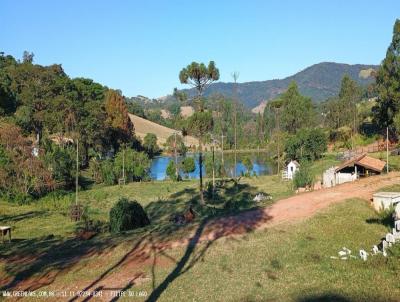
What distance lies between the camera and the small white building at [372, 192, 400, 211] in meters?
25.1

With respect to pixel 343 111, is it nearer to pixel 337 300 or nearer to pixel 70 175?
pixel 70 175

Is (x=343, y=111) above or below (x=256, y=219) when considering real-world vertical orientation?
above

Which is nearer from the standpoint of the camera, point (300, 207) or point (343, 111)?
point (300, 207)

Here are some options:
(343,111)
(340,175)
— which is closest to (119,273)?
(340,175)

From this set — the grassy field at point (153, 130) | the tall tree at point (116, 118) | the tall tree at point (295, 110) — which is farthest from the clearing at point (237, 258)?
the grassy field at point (153, 130)

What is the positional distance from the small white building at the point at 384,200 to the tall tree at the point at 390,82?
42083 millimetres

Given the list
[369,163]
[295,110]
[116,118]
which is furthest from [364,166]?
[295,110]

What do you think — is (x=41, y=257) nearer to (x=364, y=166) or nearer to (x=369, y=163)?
(x=364, y=166)

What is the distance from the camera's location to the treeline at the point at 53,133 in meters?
53.0

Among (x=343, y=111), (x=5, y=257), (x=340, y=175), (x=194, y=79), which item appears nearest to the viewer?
(x=5, y=257)

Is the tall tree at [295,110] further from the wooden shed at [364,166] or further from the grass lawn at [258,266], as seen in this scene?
the grass lawn at [258,266]

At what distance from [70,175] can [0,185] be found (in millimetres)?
10532

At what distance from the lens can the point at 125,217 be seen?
29500mm

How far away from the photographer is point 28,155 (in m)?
54.6
